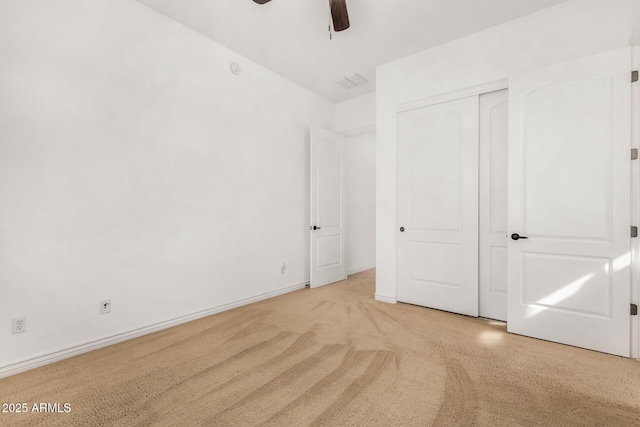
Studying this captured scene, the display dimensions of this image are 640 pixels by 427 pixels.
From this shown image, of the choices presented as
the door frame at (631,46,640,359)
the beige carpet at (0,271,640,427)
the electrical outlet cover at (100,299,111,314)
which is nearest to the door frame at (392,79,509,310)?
the door frame at (631,46,640,359)

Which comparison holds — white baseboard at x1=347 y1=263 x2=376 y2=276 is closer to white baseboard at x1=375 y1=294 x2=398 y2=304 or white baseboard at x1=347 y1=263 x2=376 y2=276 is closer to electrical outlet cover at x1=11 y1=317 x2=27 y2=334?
white baseboard at x1=375 y1=294 x2=398 y2=304

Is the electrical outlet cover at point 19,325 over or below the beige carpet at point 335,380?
over

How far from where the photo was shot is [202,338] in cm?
269

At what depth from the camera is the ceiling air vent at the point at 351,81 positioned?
4152 millimetres

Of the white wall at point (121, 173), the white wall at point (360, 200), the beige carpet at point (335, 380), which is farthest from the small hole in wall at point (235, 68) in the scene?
the beige carpet at point (335, 380)

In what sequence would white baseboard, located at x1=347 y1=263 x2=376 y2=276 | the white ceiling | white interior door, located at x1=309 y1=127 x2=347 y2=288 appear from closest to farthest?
the white ceiling → white interior door, located at x1=309 y1=127 x2=347 y2=288 → white baseboard, located at x1=347 y1=263 x2=376 y2=276

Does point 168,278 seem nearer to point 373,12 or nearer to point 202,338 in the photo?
point 202,338

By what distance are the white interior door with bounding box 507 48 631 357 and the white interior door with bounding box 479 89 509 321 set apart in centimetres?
29

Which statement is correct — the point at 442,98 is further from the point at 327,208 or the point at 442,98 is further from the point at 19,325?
the point at 19,325

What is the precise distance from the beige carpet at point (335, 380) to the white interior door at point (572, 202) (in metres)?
0.23

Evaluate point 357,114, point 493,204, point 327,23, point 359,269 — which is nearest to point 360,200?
point 359,269

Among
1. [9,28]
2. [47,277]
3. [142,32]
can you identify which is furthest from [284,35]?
[47,277]

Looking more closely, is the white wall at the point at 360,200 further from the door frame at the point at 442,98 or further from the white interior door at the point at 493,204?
the white interior door at the point at 493,204

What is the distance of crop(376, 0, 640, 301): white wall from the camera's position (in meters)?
2.55
